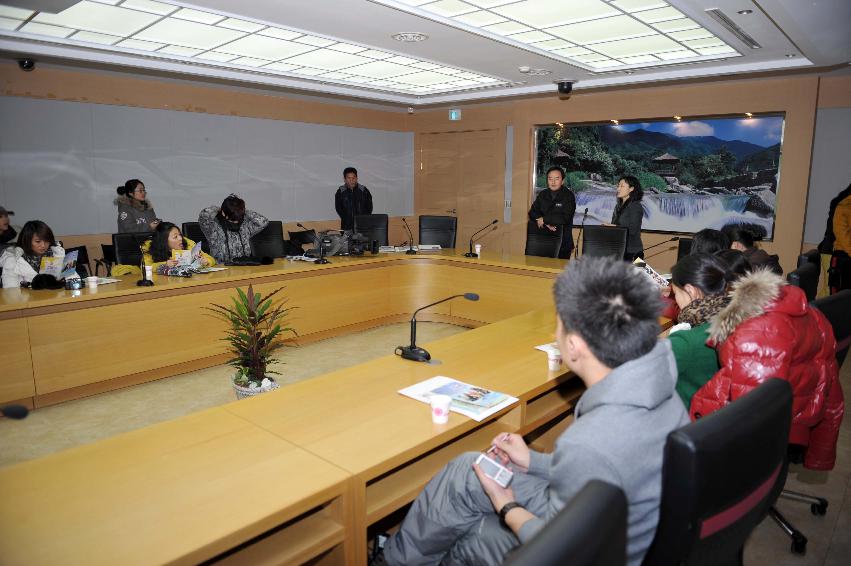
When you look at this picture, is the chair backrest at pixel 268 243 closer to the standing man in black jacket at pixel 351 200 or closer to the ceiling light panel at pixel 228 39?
the ceiling light panel at pixel 228 39

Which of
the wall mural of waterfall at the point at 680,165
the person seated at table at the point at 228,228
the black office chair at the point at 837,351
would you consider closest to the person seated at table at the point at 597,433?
the black office chair at the point at 837,351

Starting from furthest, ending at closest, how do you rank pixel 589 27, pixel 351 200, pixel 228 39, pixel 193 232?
1. pixel 351 200
2. pixel 193 232
3. pixel 228 39
4. pixel 589 27

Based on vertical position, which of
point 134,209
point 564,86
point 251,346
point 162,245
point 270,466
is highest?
point 564,86

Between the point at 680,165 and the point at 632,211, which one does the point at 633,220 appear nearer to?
the point at 632,211

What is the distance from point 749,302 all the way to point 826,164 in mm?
5709

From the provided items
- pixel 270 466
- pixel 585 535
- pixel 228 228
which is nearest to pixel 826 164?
pixel 228 228

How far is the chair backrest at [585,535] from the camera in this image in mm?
757

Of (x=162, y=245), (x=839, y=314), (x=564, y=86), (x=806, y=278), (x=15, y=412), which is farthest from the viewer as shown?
(x=564, y=86)

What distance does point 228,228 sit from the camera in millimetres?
5168

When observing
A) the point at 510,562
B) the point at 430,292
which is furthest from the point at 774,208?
the point at 510,562

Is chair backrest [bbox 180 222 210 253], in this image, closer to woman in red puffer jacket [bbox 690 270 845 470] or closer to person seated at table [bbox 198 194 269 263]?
person seated at table [bbox 198 194 269 263]

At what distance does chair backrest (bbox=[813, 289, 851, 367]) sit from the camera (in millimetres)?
2414

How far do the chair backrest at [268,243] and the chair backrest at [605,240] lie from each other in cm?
299

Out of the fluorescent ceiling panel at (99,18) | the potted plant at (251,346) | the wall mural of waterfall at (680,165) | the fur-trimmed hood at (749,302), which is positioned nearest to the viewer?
the fur-trimmed hood at (749,302)
